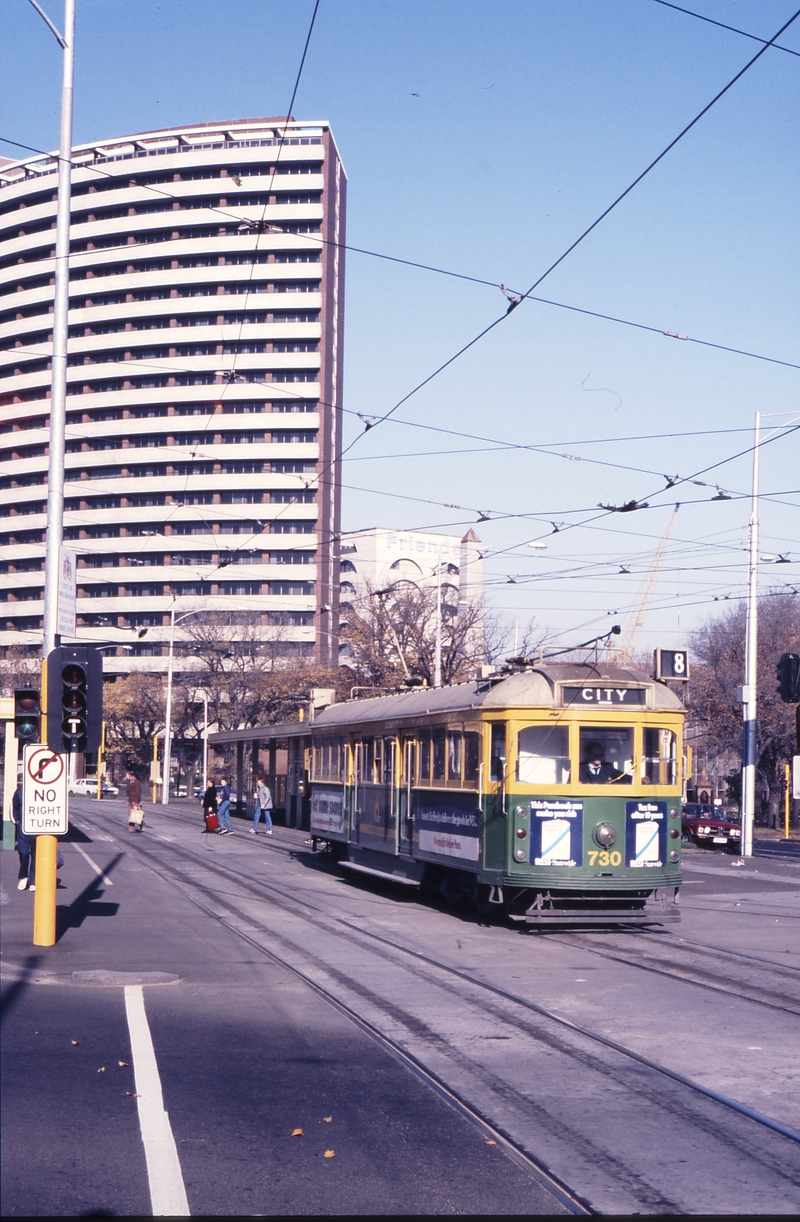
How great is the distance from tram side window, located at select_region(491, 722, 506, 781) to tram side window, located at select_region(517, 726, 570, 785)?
21 centimetres

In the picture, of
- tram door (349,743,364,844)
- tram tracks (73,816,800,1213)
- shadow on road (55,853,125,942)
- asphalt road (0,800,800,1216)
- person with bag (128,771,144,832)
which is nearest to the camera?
asphalt road (0,800,800,1216)

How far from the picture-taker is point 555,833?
15930mm

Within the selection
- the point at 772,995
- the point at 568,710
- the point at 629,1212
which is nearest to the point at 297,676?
the point at 568,710

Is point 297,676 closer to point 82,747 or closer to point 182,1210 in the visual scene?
point 82,747

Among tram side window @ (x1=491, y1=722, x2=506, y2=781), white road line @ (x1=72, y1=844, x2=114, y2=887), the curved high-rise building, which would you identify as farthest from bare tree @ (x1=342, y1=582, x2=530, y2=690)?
the curved high-rise building

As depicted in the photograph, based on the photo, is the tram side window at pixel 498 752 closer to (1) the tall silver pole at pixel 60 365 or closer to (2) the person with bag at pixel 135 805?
(1) the tall silver pole at pixel 60 365

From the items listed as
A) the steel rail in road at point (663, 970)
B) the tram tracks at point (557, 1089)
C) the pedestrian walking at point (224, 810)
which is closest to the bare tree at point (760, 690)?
the pedestrian walking at point (224, 810)

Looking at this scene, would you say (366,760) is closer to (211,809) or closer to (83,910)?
(83,910)

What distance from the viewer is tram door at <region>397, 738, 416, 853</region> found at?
19688mm

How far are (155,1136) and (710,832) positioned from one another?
123ft

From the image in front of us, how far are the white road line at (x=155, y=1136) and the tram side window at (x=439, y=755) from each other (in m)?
9.40

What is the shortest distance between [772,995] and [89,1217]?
7778 mm

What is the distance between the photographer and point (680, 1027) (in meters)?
9.98

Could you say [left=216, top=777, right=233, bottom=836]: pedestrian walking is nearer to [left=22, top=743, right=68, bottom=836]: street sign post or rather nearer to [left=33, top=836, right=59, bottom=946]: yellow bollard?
[left=33, top=836, right=59, bottom=946]: yellow bollard
